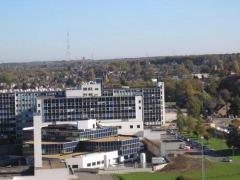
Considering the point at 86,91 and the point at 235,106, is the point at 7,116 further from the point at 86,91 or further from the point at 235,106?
the point at 235,106

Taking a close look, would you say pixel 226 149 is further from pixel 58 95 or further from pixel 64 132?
pixel 58 95

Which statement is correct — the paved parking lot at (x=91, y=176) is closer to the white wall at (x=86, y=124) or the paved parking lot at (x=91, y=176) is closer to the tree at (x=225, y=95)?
the white wall at (x=86, y=124)

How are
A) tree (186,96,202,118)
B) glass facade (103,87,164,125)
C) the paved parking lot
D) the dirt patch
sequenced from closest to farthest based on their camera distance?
the paved parking lot → the dirt patch → glass facade (103,87,164,125) → tree (186,96,202,118)

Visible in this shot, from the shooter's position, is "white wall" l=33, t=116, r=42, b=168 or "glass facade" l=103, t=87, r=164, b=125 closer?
"white wall" l=33, t=116, r=42, b=168

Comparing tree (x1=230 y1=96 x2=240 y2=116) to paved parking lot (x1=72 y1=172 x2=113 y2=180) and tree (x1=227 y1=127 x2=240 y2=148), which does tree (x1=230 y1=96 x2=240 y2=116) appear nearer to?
tree (x1=227 y1=127 x2=240 y2=148)

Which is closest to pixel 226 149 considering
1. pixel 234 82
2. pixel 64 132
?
pixel 64 132

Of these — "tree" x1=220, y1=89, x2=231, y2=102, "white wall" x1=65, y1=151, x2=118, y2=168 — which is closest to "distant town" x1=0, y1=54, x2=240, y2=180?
"white wall" x1=65, y1=151, x2=118, y2=168
